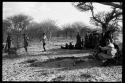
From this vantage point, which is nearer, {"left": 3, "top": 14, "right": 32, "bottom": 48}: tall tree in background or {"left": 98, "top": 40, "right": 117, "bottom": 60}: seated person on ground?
{"left": 98, "top": 40, "right": 117, "bottom": 60}: seated person on ground

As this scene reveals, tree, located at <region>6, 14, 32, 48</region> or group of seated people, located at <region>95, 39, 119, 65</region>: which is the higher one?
tree, located at <region>6, 14, 32, 48</region>

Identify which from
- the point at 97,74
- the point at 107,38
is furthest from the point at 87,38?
the point at 97,74

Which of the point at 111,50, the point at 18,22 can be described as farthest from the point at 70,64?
the point at 18,22

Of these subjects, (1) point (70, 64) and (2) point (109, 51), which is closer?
(2) point (109, 51)

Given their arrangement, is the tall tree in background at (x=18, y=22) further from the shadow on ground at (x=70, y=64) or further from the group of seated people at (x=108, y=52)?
the group of seated people at (x=108, y=52)

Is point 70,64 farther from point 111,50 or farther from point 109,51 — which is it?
point 111,50

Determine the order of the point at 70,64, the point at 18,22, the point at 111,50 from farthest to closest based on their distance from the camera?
the point at 18,22, the point at 70,64, the point at 111,50

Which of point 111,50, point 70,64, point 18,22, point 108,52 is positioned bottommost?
point 70,64

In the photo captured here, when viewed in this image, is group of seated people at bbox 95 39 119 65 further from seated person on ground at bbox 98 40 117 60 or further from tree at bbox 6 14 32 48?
tree at bbox 6 14 32 48

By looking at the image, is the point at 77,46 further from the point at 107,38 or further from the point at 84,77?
the point at 84,77

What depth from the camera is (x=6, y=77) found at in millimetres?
7676

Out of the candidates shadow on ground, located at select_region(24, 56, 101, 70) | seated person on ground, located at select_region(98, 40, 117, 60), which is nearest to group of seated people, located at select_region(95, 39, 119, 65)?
seated person on ground, located at select_region(98, 40, 117, 60)

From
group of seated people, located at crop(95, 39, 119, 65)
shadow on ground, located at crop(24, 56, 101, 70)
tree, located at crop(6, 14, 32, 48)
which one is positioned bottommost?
shadow on ground, located at crop(24, 56, 101, 70)

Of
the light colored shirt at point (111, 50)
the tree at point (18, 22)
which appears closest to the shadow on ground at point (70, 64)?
the light colored shirt at point (111, 50)
